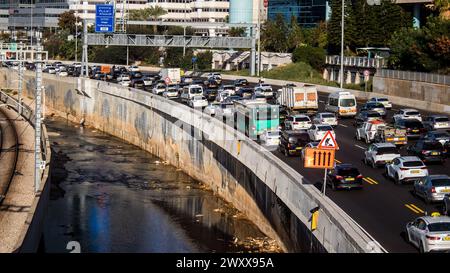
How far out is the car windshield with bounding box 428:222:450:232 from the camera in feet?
90.6

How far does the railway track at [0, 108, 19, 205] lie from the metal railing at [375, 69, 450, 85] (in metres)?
36.9

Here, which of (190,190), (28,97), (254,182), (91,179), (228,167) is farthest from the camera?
(28,97)

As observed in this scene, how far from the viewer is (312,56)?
116875 millimetres

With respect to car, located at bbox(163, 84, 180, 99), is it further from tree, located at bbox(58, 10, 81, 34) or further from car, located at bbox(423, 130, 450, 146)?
tree, located at bbox(58, 10, 81, 34)

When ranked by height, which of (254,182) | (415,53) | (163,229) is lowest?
(163,229)

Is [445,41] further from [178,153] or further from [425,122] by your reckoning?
[178,153]

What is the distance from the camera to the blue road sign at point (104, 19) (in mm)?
103006

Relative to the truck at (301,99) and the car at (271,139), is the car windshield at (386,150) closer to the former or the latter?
the car at (271,139)

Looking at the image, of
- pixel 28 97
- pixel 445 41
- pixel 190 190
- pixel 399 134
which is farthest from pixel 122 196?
pixel 28 97

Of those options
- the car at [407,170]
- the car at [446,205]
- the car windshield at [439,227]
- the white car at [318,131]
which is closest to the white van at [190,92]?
the white car at [318,131]

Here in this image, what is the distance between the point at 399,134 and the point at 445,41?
30730mm

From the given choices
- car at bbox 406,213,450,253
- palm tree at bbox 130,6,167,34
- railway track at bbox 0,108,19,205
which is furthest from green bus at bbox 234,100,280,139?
palm tree at bbox 130,6,167,34

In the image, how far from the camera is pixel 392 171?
132 feet
